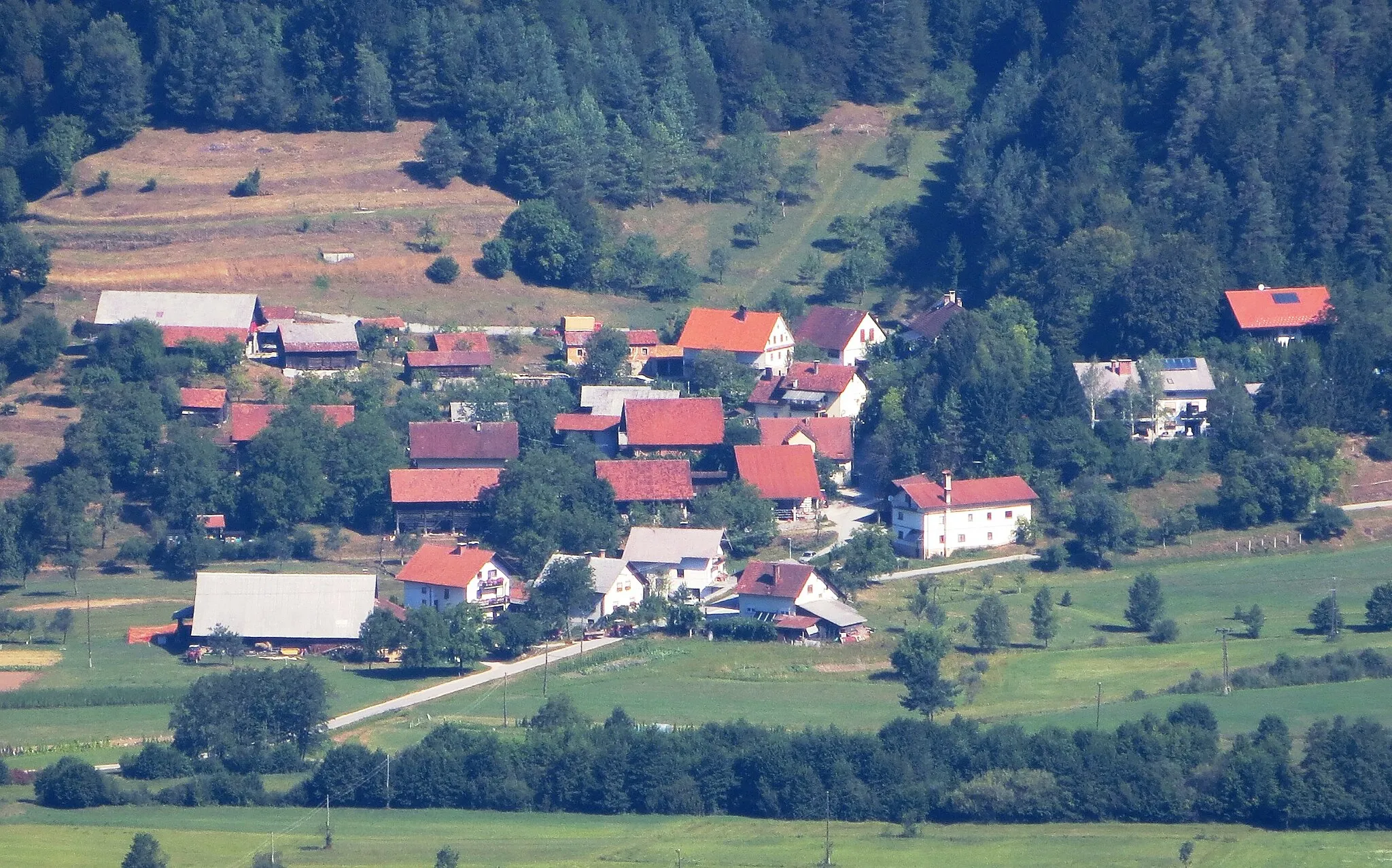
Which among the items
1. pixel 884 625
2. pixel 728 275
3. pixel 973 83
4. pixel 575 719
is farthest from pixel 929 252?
pixel 575 719

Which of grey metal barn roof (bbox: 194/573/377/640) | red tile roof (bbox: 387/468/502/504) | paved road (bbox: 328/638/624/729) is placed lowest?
paved road (bbox: 328/638/624/729)

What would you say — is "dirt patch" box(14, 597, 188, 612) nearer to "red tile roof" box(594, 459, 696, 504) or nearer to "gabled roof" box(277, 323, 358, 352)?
"red tile roof" box(594, 459, 696, 504)

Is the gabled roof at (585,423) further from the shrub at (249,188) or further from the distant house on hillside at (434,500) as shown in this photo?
the shrub at (249,188)

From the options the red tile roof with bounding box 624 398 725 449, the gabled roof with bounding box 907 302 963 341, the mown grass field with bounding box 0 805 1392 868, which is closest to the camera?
the mown grass field with bounding box 0 805 1392 868

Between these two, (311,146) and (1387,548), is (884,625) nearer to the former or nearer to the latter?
(1387,548)

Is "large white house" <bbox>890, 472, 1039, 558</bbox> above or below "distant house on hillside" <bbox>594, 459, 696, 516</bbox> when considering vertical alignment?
below

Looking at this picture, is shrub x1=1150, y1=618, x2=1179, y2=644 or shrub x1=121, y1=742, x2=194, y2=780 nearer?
shrub x1=121, y1=742, x2=194, y2=780

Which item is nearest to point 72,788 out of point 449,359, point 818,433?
point 818,433

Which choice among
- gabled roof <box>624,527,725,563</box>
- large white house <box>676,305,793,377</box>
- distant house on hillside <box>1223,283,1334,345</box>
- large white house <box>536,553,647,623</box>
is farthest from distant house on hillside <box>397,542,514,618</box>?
distant house on hillside <box>1223,283,1334,345</box>
